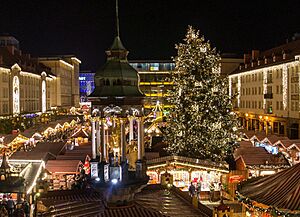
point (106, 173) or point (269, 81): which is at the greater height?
point (269, 81)

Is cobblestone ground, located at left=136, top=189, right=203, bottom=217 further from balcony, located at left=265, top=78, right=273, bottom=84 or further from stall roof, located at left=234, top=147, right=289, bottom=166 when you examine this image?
balcony, located at left=265, top=78, right=273, bottom=84

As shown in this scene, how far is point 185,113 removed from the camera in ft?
91.0

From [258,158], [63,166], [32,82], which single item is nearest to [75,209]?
[63,166]

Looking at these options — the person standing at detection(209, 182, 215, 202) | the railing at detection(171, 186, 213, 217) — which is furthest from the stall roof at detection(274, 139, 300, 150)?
the railing at detection(171, 186, 213, 217)

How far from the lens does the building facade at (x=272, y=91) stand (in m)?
46.1

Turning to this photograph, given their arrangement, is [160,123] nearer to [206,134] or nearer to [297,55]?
[297,55]

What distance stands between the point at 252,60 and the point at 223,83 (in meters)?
37.7

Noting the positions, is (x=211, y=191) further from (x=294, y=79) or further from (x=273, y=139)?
(x=294, y=79)

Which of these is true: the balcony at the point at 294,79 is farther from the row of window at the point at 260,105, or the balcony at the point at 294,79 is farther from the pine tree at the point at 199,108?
the pine tree at the point at 199,108

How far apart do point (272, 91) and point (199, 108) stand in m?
27.4

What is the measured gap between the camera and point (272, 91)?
52.5 meters

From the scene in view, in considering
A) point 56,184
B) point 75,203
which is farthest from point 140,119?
point 56,184

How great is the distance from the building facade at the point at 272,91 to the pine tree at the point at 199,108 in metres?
15.6

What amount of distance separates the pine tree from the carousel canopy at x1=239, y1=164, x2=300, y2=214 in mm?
15754
